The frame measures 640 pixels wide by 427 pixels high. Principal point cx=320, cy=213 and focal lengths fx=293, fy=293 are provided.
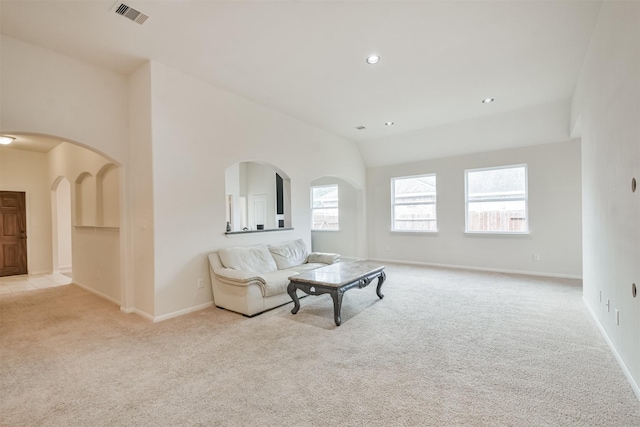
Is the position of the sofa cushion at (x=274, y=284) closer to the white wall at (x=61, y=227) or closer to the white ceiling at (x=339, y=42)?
the white ceiling at (x=339, y=42)

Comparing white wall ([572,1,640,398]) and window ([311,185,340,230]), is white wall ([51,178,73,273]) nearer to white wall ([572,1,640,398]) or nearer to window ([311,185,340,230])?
window ([311,185,340,230])

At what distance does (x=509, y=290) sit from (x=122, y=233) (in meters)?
5.87

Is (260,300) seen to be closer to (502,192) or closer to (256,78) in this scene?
(256,78)

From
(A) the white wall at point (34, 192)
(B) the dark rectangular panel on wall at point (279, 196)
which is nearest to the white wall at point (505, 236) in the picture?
(B) the dark rectangular panel on wall at point (279, 196)

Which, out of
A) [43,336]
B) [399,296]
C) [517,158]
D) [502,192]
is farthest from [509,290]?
[43,336]

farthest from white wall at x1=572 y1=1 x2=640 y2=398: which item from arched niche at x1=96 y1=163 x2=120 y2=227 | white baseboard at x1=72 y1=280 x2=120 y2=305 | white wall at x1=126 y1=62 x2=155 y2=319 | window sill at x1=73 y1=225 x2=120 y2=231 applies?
white baseboard at x1=72 y1=280 x2=120 y2=305

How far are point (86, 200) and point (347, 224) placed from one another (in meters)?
5.82

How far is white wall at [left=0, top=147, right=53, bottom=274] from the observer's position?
6.55 metres

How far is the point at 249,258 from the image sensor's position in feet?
14.3

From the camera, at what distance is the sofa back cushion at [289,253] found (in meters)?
4.83

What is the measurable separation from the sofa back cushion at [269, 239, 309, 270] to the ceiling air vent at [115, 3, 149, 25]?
3305 millimetres

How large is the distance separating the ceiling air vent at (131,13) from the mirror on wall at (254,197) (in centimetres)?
542

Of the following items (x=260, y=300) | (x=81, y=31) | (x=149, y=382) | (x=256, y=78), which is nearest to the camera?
(x=149, y=382)

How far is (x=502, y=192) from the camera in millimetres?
6238
